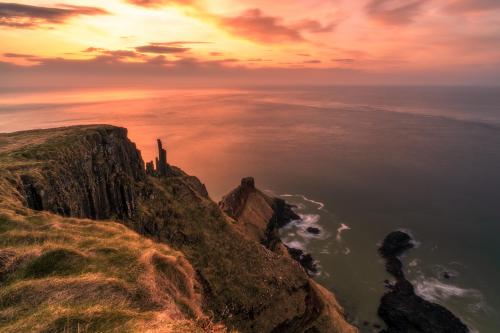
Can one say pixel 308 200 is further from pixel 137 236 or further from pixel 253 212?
pixel 137 236

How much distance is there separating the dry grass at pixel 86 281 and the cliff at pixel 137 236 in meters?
0.10

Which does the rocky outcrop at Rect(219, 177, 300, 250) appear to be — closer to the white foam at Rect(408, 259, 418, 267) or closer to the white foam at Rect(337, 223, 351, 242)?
the white foam at Rect(337, 223, 351, 242)

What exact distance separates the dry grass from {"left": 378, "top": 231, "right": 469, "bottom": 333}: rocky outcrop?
58502 mm

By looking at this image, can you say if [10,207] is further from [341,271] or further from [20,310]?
[341,271]

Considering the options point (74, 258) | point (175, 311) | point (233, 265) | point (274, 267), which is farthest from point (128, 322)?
point (274, 267)

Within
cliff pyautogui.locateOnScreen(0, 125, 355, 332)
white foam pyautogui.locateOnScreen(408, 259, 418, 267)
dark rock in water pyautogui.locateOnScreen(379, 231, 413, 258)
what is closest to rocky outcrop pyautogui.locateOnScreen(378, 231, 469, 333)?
white foam pyautogui.locateOnScreen(408, 259, 418, 267)

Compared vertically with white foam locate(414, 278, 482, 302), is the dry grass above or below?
above

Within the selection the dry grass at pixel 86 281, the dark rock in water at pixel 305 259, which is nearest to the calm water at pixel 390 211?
the dark rock in water at pixel 305 259

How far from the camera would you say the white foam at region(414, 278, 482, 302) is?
73812mm

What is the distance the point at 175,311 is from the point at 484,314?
3096 inches

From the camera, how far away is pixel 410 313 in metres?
67.4

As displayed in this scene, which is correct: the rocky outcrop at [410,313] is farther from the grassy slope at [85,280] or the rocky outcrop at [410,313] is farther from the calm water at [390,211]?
the grassy slope at [85,280]

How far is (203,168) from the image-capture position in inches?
6919

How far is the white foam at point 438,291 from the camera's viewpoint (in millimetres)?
73812
